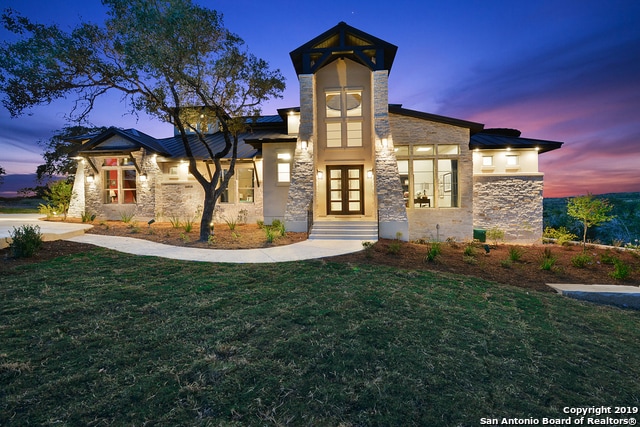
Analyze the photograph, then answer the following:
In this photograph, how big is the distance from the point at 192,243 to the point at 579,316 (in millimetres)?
9846

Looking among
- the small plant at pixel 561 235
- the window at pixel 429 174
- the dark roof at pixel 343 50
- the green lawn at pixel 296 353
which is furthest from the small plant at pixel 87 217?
the small plant at pixel 561 235

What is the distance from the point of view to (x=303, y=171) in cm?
1159

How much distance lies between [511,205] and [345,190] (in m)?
7.65

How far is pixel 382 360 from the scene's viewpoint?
113 inches

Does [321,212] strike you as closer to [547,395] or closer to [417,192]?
[417,192]

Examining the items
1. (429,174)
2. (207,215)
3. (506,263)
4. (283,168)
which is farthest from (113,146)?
(506,263)

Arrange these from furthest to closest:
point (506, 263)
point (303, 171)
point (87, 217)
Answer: point (87, 217), point (303, 171), point (506, 263)

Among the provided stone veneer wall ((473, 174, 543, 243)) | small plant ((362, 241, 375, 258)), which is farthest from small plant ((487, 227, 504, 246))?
small plant ((362, 241, 375, 258))

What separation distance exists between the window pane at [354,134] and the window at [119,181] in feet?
40.7

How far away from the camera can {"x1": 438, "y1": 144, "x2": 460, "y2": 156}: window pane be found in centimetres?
1216

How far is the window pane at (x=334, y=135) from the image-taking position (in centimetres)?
1323

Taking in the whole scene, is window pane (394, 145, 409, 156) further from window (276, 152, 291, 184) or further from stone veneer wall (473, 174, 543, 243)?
window (276, 152, 291, 184)

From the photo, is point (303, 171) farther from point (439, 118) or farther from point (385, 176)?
point (439, 118)

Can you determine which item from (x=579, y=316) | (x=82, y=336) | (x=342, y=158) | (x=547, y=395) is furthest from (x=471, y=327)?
(x=342, y=158)
